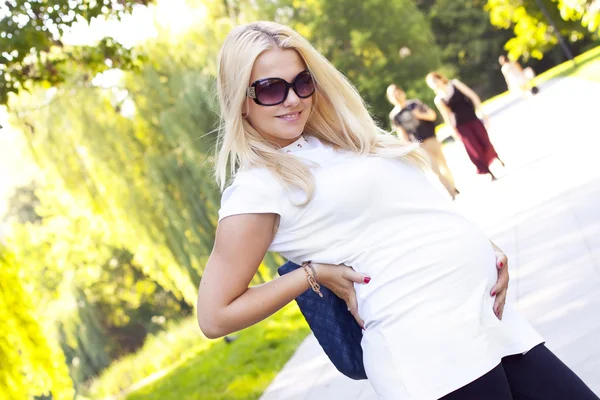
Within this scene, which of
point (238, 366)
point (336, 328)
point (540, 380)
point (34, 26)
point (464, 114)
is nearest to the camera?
point (540, 380)

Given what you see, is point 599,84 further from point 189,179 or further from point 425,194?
point 425,194

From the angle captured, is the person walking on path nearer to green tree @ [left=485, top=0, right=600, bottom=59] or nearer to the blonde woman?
the blonde woman

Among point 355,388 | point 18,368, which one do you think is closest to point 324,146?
point 355,388

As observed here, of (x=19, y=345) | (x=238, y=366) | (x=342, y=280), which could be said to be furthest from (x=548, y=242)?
(x=342, y=280)

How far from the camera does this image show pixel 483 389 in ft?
6.90

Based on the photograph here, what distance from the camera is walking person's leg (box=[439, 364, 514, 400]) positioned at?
6.89 ft

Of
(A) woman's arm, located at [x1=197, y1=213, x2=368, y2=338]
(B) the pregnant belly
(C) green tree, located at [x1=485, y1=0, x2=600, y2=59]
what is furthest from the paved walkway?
(C) green tree, located at [x1=485, y1=0, x2=600, y2=59]

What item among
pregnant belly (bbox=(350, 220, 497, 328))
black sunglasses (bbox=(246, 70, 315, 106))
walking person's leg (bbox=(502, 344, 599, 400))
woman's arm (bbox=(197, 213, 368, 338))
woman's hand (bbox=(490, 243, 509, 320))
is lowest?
walking person's leg (bbox=(502, 344, 599, 400))

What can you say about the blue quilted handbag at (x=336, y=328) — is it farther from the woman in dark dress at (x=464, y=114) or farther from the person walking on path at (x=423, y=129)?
the woman in dark dress at (x=464, y=114)

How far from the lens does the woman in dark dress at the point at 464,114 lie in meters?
12.9

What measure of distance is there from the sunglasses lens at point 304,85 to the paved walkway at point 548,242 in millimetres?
2649

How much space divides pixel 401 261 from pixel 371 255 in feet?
0.26

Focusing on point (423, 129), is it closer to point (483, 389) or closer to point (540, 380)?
point (540, 380)

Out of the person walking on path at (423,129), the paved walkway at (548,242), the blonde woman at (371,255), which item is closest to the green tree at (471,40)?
the paved walkway at (548,242)
